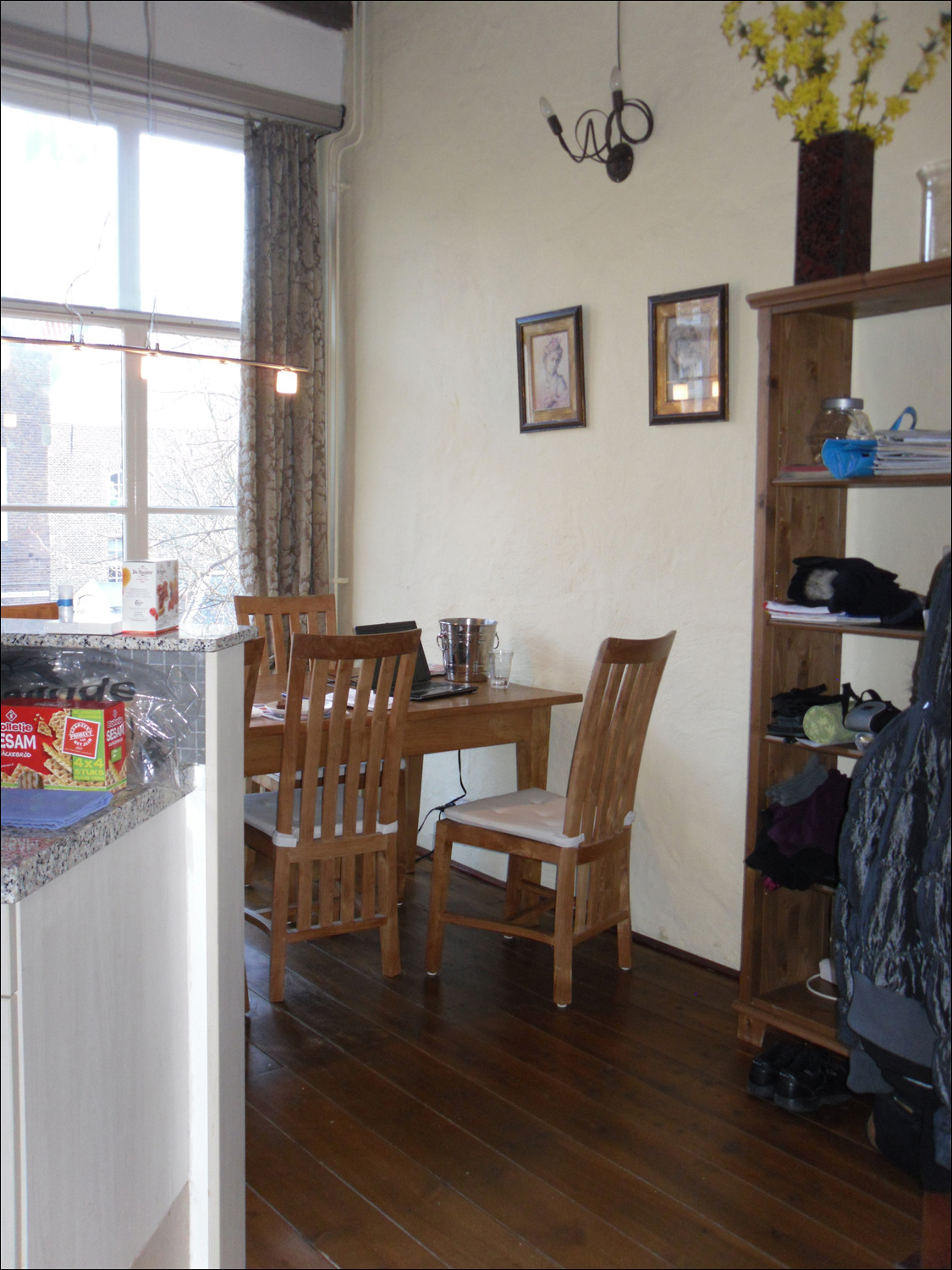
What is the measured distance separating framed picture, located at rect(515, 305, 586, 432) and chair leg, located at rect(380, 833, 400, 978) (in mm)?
1335

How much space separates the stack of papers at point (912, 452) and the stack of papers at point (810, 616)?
0.91ft

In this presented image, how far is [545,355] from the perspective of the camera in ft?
10.3

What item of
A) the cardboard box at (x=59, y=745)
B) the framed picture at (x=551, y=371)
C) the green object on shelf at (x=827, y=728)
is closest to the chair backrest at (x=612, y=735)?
the green object on shelf at (x=827, y=728)

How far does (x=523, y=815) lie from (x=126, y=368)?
2.14 meters

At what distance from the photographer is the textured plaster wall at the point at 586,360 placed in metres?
2.60

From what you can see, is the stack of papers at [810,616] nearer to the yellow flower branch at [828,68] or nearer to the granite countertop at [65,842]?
the yellow flower branch at [828,68]

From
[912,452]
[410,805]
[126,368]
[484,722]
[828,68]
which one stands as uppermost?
[828,68]

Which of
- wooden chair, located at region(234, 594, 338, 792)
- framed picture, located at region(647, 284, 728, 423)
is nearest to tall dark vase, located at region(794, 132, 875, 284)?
framed picture, located at region(647, 284, 728, 423)

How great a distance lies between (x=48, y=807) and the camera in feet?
4.27

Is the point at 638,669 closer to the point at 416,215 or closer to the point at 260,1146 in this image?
the point at 260,1146

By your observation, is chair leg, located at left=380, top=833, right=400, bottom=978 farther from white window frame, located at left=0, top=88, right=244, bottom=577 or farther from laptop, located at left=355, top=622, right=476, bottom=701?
white window frame, located at left=0, top=88, right=244, bottom=577

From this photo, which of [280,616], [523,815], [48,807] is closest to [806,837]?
[523,815]

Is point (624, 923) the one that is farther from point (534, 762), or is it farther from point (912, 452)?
point (912, 452)

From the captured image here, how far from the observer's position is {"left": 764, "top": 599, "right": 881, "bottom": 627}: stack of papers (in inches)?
79.2
